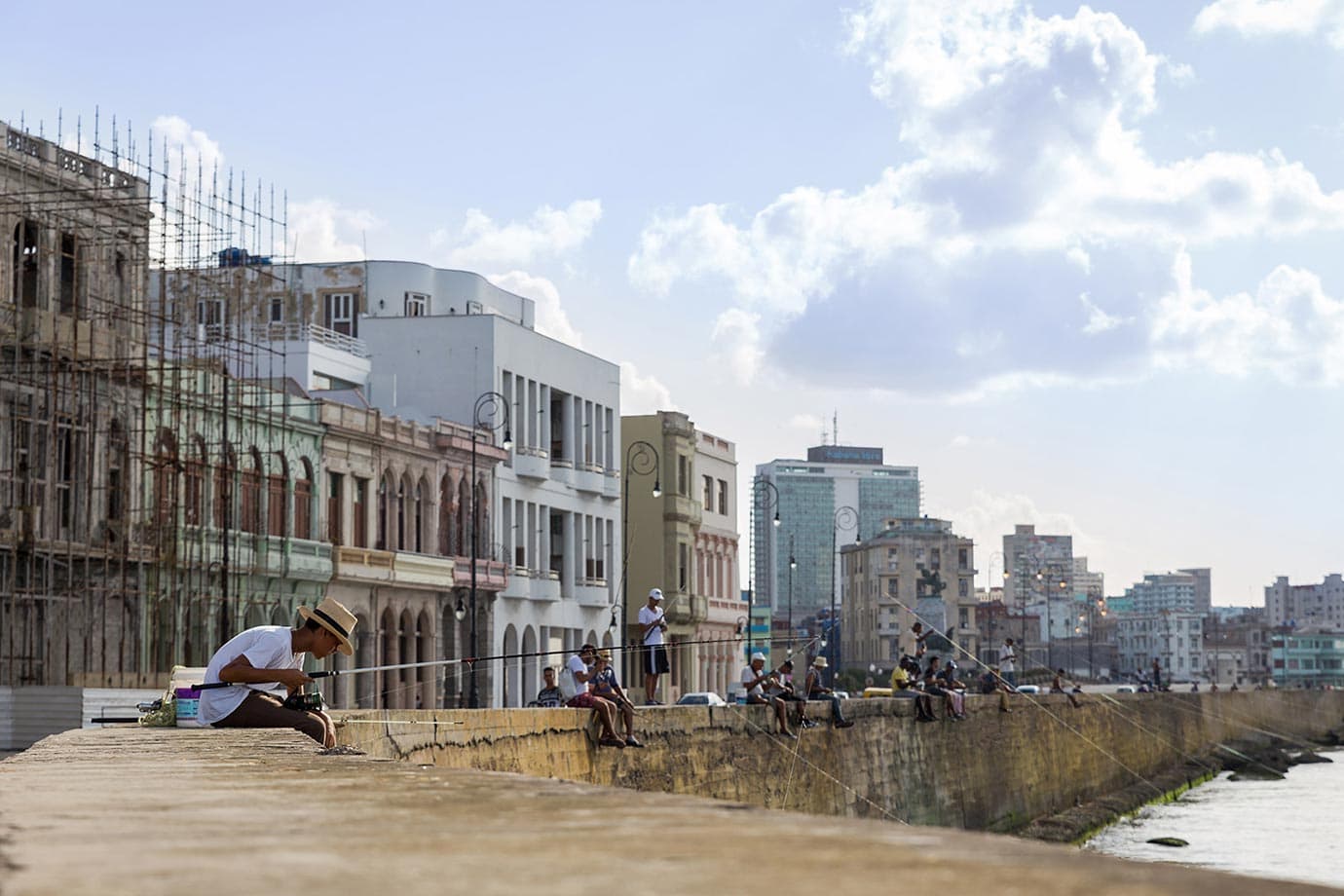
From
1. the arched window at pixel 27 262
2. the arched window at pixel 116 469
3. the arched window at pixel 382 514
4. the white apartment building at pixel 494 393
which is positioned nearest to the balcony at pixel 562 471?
the white apartment building at pixel 494 393

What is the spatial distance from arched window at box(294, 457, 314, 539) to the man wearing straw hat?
119 feet

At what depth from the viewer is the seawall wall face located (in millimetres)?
21156

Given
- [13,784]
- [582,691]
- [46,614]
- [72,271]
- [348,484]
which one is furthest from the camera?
[348,484]

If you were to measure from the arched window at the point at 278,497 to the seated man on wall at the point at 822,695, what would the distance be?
14784 mm

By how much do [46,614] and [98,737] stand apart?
28.4 meters

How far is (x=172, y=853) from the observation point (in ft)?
12.7

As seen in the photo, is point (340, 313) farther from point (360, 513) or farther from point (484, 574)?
point (360, 513)

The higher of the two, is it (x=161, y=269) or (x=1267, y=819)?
(x=161, y=269)

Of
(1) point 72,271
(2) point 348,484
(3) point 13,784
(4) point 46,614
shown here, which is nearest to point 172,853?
(3) point 13,784

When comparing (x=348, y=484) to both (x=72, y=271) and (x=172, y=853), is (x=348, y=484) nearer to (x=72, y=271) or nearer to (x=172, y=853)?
(x=72, y=271)

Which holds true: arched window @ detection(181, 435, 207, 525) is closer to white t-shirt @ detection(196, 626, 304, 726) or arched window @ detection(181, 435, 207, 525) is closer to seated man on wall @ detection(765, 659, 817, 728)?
seated man on wall @ detection(765, 659, 817, 728)

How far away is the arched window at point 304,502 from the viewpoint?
48.8 m

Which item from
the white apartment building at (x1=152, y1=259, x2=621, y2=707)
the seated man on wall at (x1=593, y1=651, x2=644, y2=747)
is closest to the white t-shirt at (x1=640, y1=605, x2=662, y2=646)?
the seated man on wall at (x1=593, y1=651, x2=644, y2=747)

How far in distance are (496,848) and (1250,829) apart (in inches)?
2163
